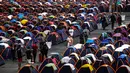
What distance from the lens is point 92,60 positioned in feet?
86.6

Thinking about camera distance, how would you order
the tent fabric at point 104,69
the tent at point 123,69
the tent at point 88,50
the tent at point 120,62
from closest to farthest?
the tent at point 123,69
the tent fabric at point 104,69
the tent at point 120,62
the tent at point 88,50

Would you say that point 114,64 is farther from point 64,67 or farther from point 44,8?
point 44,8

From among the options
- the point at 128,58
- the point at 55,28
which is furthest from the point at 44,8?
the point at 128,58

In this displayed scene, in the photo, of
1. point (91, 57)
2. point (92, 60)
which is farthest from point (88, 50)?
point (92, 60)

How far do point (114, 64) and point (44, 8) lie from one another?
3557cm

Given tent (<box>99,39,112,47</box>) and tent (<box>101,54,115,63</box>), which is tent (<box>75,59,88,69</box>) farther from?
tent (<box>99,39,112,47</box>)

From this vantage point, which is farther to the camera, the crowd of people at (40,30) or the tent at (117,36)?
the tent at (117,36)

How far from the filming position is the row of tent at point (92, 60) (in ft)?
79.4

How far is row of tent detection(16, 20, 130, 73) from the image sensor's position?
24.2 m

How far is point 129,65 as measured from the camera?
25.2m

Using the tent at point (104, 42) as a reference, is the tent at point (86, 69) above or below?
above

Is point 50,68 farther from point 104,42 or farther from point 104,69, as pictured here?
point 104,42

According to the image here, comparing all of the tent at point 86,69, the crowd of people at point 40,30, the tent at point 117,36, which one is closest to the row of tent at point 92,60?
the tent at point 86,69

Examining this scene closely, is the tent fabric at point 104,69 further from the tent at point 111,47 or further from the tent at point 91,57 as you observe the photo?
the tent at point 111,47
